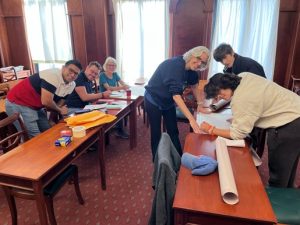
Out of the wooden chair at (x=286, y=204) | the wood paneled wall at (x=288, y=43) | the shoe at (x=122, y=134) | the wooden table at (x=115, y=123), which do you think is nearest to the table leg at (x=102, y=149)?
the wooden table at (x=115, y=123)

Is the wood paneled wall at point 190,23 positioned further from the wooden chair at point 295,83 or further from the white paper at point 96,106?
the white paper at point 96,106

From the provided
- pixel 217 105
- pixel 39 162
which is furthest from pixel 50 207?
pixel 217 105

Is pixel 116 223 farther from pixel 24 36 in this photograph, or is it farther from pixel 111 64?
pixel 24 36

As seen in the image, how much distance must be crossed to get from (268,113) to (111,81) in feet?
7.56

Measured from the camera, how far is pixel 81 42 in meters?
4.55

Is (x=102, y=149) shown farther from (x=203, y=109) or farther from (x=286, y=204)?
(x=286, y=204)

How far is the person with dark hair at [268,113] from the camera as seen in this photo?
149cm

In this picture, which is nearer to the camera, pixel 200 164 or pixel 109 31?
pixel 200 164

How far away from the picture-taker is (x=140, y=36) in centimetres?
421

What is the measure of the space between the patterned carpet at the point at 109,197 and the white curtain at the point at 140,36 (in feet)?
6.42

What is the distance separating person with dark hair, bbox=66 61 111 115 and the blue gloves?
1.71 meters

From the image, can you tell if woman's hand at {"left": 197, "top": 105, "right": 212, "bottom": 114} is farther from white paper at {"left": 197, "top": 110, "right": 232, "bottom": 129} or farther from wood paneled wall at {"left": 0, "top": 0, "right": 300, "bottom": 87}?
wood paneled wall at {"left": 0, "top": 0, "right": 300, "bottom": 87}

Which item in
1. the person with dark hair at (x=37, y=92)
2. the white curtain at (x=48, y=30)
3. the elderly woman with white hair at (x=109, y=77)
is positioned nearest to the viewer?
the person with dark hair at (x=37, y=92)

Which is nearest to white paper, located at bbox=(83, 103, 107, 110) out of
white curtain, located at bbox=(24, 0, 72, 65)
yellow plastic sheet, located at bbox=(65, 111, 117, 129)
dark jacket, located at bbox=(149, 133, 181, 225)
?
yellow plastic sheet, located at bbox=(65, 111, 117, 129)
